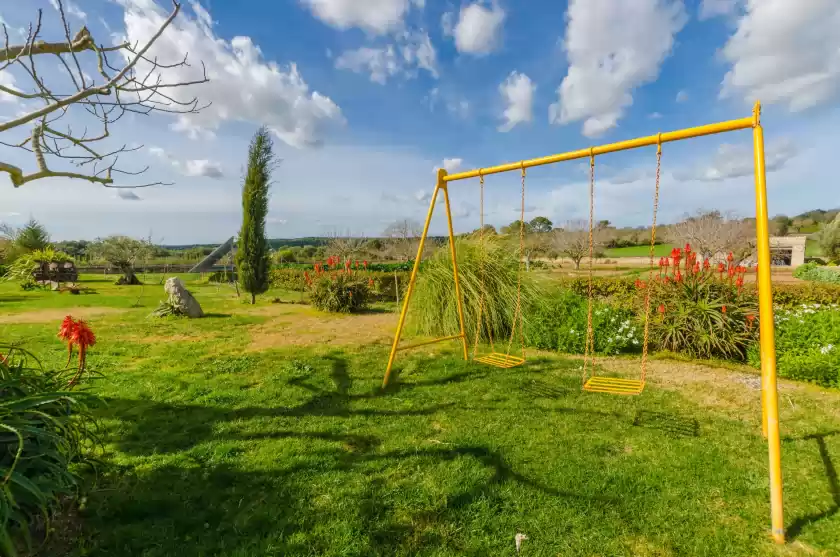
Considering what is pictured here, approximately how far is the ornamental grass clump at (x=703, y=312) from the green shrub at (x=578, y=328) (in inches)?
13.9

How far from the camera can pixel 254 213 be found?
457 inches

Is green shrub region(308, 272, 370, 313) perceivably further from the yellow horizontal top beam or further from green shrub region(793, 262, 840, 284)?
green shrub region(793, 262, 840, 284)

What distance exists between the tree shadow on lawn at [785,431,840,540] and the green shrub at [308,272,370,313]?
8.43 m

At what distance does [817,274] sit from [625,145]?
2206 centimetres

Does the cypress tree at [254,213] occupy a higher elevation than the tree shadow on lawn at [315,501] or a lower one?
higher

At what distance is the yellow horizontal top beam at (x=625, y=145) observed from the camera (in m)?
2.56

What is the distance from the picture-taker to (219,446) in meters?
2.95

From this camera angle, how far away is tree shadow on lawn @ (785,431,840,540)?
2.13 m

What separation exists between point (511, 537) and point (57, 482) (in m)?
2.07

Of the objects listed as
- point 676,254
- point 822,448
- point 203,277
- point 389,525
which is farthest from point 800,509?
point 203,277

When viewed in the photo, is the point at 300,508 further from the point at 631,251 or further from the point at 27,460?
the point at 631,251

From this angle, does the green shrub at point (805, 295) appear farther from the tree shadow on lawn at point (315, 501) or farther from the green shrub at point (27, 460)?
the green shrub at point (27, 460)

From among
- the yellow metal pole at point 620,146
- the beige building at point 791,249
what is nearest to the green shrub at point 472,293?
the yellow metal pole at point 620,146

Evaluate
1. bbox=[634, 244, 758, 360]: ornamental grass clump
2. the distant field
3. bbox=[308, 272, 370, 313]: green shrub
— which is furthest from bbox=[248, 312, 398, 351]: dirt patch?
the distant field
